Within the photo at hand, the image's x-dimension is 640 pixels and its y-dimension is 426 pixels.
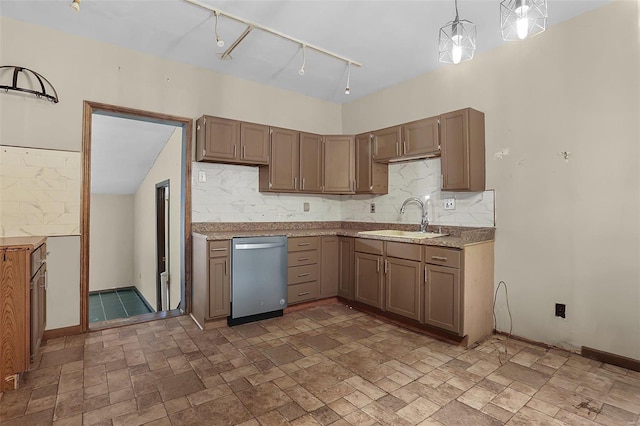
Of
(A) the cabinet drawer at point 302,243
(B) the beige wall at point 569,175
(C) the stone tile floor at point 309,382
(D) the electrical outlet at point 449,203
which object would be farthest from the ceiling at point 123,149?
(B) the beige wall at point 569,175

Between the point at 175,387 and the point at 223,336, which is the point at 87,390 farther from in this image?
the point at 223,336

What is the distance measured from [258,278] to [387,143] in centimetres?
209

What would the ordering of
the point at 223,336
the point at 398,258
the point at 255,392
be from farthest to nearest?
the point at 398,258
the point at 223,336
the point at 255,392

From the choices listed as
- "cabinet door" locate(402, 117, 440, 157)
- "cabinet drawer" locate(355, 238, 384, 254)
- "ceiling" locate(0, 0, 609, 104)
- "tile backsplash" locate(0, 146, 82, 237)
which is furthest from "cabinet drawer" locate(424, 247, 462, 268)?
"tile backsplash" locate(0, 146, 82, 237)

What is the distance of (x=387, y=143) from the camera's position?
3.80 m

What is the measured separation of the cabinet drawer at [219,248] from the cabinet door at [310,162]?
4.21ft

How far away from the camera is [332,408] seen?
1920 millimetres

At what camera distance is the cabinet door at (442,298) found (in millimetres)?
2779

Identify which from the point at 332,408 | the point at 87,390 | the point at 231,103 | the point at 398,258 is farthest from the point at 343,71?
the point at 87,390

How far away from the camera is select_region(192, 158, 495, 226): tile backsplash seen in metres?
3.36

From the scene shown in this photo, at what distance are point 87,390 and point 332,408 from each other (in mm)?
1566

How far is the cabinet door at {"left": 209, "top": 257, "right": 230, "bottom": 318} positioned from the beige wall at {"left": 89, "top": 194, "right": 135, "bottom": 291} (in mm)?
4498

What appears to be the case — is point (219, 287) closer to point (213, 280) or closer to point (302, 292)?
point (213, 280)

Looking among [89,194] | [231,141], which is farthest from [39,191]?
[231,141]
